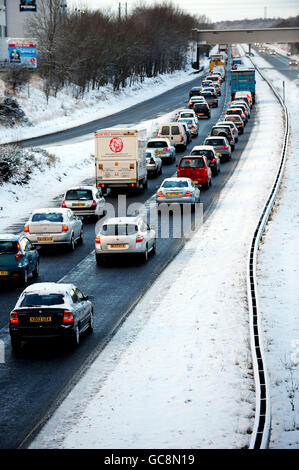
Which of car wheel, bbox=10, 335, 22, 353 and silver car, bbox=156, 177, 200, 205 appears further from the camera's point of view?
silver car, bbox=156, 177, 200, 205

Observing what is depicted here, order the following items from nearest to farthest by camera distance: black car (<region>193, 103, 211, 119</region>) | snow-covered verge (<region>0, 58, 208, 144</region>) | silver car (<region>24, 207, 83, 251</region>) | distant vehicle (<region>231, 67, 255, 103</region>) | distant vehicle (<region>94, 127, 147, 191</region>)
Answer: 1. silver car (<region>24, 207, 83, 251</region>)
2. distant vehicle (<region>94, 127, 147, 191</region>)
3. snow-covered verge (<region>0, 58, 208, 144</region>)
4. black car (<region>193, 103, 211, 119</region>)
5. distant vehicle (<region>231, 67, 255, 103</region>)

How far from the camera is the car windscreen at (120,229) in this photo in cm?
2578

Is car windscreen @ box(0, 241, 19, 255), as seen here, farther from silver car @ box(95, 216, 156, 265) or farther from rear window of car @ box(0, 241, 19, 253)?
silver car @ box(95, 216, 156, 265)

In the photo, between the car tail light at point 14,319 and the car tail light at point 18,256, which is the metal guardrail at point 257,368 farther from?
the car tail light at point 18,256

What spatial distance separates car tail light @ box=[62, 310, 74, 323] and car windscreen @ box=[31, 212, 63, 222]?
10393 mm

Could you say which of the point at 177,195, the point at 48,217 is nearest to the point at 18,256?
the point at 48,217

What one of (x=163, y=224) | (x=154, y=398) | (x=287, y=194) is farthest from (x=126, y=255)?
(x=287, y=194)

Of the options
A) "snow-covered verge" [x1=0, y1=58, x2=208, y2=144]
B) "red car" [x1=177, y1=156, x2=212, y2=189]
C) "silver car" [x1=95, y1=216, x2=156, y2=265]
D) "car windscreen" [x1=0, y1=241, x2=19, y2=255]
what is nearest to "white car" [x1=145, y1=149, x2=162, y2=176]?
"red car" [x1=177, y1=156, x2=212, y2=189]

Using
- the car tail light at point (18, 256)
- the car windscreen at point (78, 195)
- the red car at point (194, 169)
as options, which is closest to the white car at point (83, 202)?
the car windscreen at point (78, 195)

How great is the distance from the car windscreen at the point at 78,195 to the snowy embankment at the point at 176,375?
7257 mm

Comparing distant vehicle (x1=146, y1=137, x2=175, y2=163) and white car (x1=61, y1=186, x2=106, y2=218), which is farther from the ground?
white car (x1=61, y1=186, x2=106, y2=218)

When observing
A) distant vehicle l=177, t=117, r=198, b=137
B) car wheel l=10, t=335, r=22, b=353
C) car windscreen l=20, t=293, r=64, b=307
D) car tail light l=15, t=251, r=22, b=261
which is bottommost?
distant vehicle l=177, t=117, r=198, b=137

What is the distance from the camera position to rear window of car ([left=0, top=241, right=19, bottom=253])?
76.7 ft

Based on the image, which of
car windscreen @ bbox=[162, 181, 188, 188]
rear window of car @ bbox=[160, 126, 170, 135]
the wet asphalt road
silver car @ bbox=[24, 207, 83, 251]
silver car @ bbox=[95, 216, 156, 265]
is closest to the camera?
the wet asphalt road
